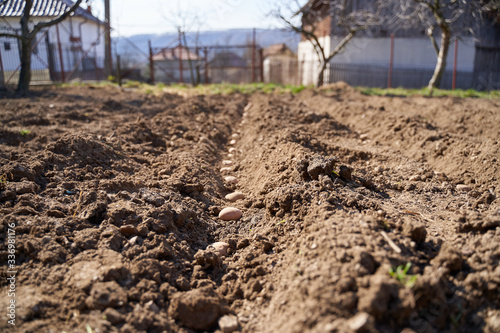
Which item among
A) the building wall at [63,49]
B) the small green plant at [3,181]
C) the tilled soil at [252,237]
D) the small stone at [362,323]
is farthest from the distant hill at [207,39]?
the small stone at [362,323]

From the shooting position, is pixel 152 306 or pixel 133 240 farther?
pixel 133 240

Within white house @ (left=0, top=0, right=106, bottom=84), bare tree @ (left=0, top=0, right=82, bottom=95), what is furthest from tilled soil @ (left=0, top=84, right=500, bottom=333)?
white house @ (left=0, top=0, right=106, bottom=84)

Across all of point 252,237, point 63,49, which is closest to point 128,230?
point 252,237

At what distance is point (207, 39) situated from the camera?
31234 mm

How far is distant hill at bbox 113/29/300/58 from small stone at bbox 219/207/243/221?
14942 millimetres

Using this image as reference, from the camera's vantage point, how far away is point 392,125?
23.0ft

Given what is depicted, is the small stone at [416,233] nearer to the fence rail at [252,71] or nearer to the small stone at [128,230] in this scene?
the small stone at [128,230]

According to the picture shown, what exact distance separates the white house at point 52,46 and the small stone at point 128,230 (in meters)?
15.9

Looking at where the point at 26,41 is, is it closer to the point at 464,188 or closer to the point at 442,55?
the point at 464,188

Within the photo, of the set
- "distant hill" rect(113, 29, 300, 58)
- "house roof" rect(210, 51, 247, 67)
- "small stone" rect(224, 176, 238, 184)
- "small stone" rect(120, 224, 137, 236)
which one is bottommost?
"small stone" rect(224, 176, 238, 184)

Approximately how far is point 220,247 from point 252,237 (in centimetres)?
31

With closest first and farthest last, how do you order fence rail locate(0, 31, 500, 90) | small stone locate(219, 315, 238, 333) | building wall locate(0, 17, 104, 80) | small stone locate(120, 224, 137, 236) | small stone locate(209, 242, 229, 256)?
small stone locate(219, 315, 238, 333), small stone locate(120, 224, 137, 236), small stone locate(209, 242, 229, 256), fence rail locate(0, 31, 500, 90), building wall locate(0, 17, 104, 80)

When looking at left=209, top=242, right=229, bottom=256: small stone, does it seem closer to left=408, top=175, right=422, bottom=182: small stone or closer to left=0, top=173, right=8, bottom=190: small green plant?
left=0, top=173, right=8, bottom=190: small green plant

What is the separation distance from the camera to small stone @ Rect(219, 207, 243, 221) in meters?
3.82
